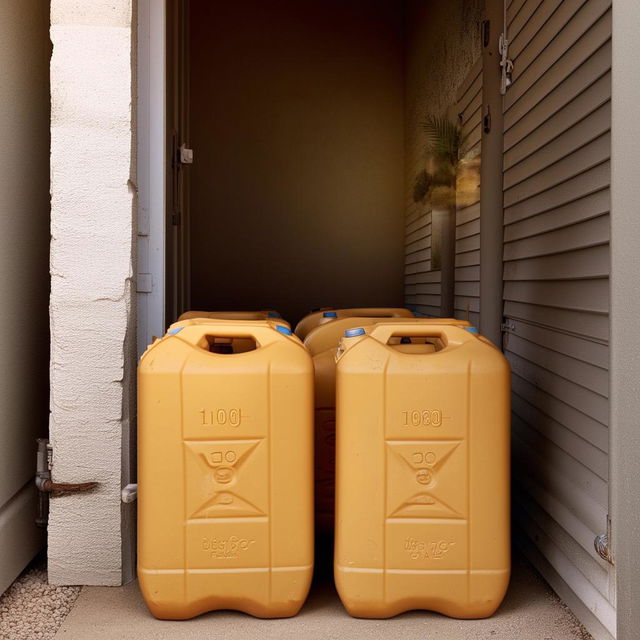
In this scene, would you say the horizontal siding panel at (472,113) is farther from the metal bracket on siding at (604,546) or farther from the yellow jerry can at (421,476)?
the metal bracket on siding at (604,546)

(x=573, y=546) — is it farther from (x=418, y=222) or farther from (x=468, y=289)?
(x=418, y=222)

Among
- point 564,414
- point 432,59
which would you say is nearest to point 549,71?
point 564,414

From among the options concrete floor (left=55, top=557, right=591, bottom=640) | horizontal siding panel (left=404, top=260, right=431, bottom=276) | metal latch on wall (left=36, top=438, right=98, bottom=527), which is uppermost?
horizontal siding panel (left=404, top=260, right=431, bottom=276)

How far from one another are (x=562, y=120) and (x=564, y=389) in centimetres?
104

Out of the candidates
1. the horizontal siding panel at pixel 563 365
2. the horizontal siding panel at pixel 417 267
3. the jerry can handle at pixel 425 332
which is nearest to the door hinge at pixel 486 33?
the horizontal siding panel at pixel 563 365

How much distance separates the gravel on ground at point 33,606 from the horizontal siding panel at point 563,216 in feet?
7.27

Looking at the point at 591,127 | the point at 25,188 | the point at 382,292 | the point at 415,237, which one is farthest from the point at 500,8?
the point at 382,292

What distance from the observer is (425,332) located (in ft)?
7.97

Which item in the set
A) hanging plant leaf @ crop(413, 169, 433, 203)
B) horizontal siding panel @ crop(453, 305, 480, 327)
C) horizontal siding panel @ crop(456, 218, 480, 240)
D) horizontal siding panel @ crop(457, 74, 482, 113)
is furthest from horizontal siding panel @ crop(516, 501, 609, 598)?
hanging plant leaf @ crop(413, 169, 433, 203)

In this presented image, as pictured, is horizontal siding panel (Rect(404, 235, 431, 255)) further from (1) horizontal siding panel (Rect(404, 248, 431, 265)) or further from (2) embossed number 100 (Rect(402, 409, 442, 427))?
(2) embossed number 100 (Rect(402, 409, 442, 427))

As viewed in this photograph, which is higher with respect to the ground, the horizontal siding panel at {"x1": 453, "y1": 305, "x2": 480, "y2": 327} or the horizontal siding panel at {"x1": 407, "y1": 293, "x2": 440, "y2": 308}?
the horizontal siding panel at {"x1": 407, "y1": 293, "x2": 440, "y2": 308}

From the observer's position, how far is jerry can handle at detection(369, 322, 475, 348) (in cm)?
237

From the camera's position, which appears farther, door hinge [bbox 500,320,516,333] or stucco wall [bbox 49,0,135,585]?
door hinge [bbox 500,320,516,333]

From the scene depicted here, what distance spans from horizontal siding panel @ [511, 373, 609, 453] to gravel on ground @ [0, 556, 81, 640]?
71.9 inches
